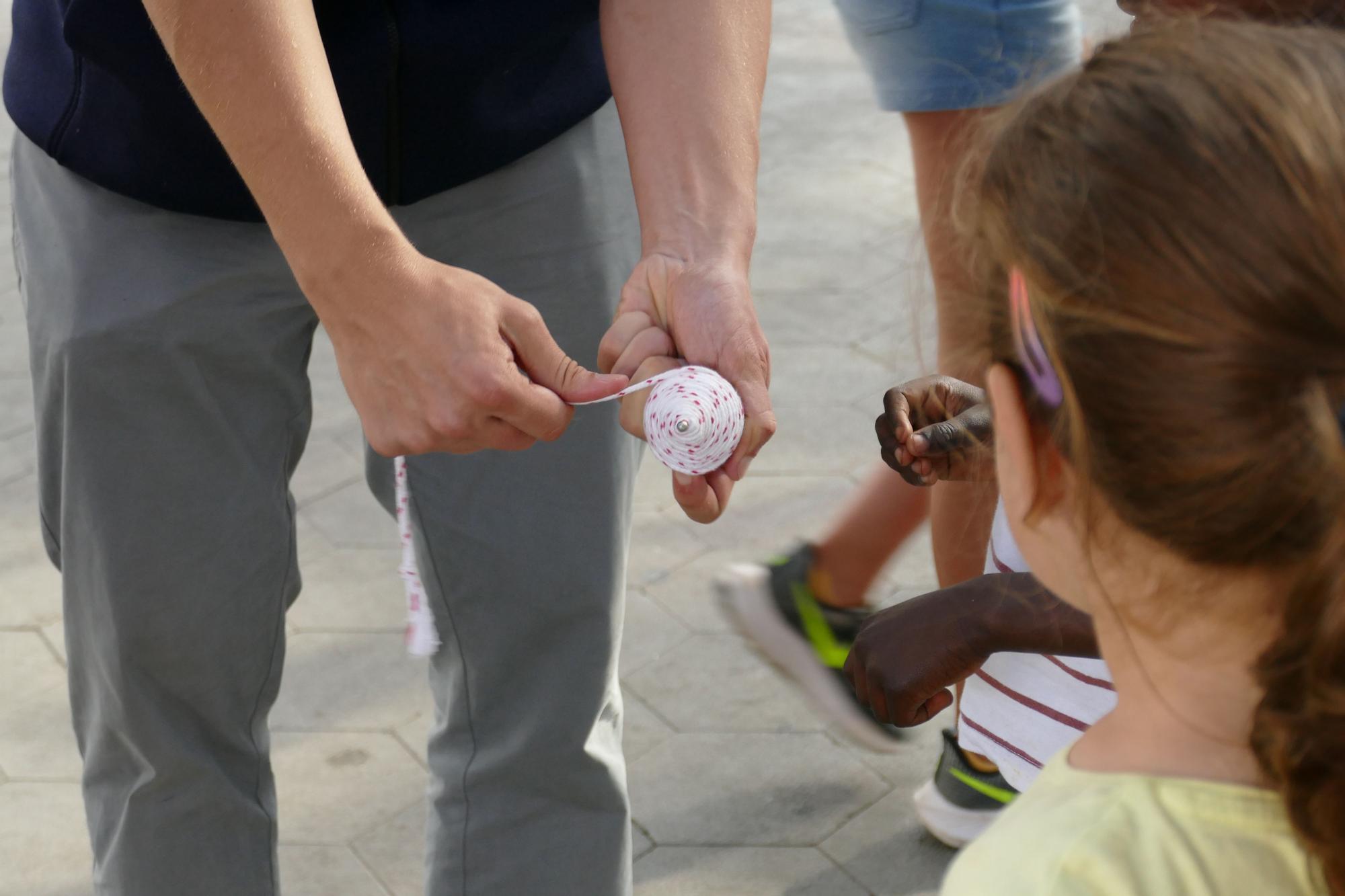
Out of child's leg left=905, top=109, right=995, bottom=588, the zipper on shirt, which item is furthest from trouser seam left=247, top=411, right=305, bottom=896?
child's leg left=905, top=109, right=995, bottom=588

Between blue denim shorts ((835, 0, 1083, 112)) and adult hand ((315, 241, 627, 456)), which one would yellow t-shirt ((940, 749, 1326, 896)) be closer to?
adult hand ((315, 241, 627, 456))

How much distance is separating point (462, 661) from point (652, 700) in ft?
2.96

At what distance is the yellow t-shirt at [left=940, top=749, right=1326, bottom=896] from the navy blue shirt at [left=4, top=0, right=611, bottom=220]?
38.6 inches

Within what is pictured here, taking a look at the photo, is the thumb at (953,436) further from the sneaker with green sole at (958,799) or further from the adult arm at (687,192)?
the sneaker with green sole at (958,799)

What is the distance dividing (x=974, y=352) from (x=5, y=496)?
275 centimetres

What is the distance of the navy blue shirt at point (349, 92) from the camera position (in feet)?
4.77

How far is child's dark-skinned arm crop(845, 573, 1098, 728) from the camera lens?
140cm

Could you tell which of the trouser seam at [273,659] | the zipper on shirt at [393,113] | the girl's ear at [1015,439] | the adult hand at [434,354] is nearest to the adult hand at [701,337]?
the adult hand at [434,354]

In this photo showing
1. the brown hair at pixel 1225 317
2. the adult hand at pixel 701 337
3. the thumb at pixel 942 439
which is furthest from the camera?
the thumb at pixel 942 439

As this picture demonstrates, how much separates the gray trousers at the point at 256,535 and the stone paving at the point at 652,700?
409 mm

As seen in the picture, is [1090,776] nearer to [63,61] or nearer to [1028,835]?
[1028,835]

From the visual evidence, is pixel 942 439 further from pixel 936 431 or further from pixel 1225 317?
pixel 1225 317

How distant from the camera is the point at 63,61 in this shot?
1475 mm

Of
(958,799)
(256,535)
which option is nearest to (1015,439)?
(256,535)
